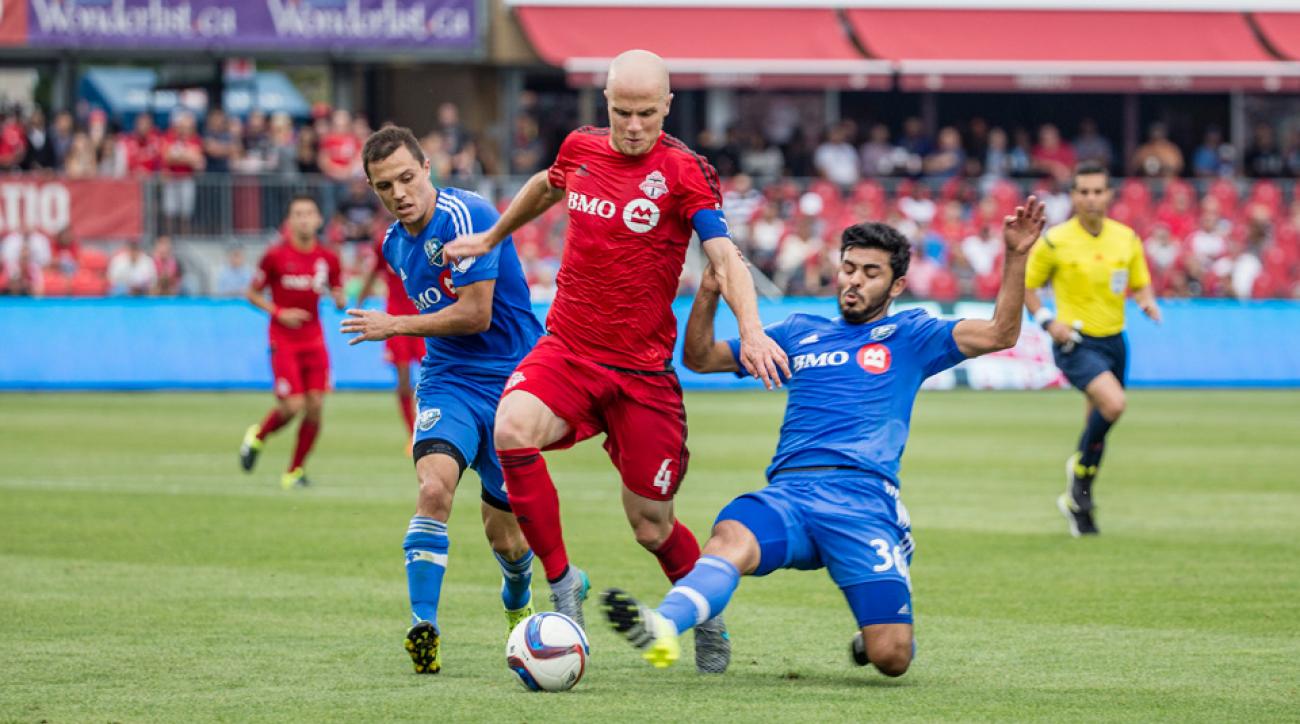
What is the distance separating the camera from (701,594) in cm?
687

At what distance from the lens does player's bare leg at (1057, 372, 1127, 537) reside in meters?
13.0

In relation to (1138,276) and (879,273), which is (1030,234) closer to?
(879,273)

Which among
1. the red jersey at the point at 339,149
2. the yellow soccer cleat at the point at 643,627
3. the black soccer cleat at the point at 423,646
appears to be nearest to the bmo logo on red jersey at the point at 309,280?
the black soccer cleat at the point at 423,646

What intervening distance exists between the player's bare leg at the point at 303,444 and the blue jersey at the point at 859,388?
885 centimetres

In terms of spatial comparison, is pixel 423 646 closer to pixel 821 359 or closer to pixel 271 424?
pixel 821 359

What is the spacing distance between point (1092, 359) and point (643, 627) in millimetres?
7717

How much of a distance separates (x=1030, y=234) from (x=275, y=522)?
764 centimetres

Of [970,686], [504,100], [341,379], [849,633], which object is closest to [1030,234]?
[970,686]

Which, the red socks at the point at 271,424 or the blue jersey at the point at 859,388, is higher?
the blue jersey at the point at 859,388

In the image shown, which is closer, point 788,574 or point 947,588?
point 947,588

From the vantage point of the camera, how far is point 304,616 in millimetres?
9320

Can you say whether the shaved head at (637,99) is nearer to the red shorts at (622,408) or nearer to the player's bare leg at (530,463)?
the red shorts at (622,408)

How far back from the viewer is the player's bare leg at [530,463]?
7.65 m

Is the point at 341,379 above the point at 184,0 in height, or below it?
below
